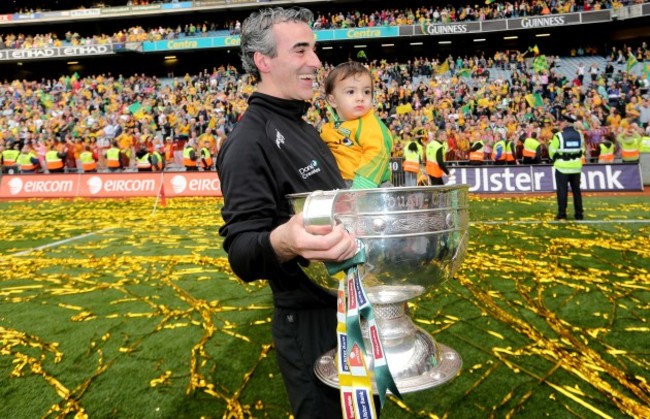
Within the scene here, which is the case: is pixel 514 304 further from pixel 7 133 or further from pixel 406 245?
pixel 7 133

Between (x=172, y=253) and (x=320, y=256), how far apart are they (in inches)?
260

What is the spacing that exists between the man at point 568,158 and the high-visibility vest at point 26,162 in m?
19.7

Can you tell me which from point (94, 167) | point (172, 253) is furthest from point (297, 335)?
point (94, 167)

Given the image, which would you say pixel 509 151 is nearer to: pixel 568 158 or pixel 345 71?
pixel 568 158

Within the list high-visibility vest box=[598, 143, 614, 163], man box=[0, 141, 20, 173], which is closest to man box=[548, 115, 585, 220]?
high-visibility vest box=[598, 143, 614, 163]

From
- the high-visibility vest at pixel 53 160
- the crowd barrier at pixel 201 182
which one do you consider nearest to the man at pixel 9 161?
the high-visibility vest at pixel 53 160

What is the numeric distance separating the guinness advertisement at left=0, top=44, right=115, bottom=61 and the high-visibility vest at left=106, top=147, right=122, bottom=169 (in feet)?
70.1

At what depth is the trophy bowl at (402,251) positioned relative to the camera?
3.16 feet

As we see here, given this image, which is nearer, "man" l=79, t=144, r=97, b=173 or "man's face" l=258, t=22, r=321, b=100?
"man's face" l=258, t=22, r=321, b=100

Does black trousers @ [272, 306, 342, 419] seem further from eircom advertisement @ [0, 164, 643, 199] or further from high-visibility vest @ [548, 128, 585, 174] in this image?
eircom advertisement @ [0, 164, 643, 199]

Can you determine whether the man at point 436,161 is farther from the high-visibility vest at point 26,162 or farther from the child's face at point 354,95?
the high-visibility vest at point 26,162

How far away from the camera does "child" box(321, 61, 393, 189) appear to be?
2.12m

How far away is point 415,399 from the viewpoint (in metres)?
2.80

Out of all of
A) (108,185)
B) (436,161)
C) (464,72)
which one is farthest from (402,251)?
(464,72)
